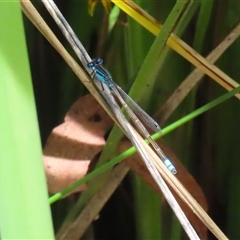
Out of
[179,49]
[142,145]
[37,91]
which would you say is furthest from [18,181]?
[37,91]

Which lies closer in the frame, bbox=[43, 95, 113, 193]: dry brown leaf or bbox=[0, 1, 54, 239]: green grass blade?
bbox=[0, 1, 54, 239]: green grass blade

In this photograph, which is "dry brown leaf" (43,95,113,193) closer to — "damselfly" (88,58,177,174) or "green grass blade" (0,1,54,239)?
"damselfly" (88,58,177,174)

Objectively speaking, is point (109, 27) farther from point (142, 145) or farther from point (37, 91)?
point (142, 145)

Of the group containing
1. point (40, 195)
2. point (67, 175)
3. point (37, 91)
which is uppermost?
point (37, 91)

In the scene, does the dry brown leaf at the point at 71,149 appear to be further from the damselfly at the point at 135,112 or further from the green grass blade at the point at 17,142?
the green grass blade at the point at 17,142

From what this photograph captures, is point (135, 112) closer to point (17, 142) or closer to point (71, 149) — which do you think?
point (71, 149)

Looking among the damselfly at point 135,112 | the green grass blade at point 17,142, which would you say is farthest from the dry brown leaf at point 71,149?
the green grass blade at point 17,142

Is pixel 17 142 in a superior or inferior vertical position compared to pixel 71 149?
inferior

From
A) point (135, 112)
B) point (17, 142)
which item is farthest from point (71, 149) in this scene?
point (17, 142)

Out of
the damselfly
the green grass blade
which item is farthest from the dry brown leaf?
the green grass blade
